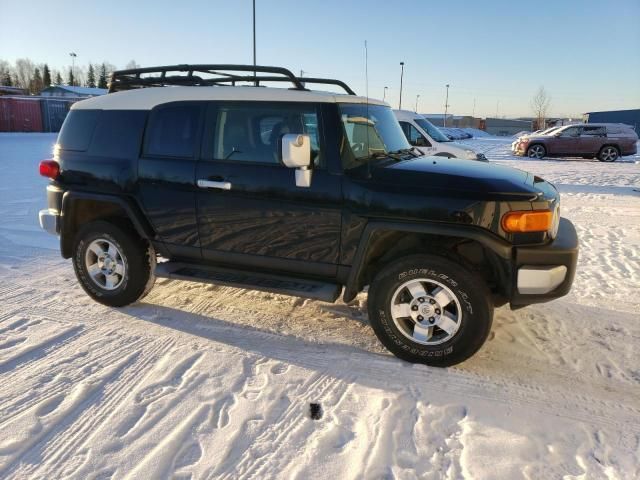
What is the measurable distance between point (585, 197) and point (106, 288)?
10290 millimetres

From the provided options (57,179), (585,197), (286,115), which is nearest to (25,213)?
(57,179)

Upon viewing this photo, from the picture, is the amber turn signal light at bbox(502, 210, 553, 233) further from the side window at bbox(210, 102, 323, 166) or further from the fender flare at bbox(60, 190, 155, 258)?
the fender flare at bbox(60, 190, 155, 258)

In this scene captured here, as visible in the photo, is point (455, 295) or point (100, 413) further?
point (455, 295)

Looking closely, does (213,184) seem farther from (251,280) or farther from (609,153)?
(609,153)

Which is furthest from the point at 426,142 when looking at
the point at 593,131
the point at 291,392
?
the point at 593,131

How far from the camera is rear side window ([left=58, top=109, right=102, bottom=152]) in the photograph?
4.50 m

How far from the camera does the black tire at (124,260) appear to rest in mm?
4387

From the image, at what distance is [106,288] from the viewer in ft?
14.9

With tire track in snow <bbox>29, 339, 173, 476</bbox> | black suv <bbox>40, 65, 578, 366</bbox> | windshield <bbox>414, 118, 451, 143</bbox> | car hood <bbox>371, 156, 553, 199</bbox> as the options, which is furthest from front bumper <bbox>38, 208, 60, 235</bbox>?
windshield <bbox>414, 118, 451, 143</bbox>

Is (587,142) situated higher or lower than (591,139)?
lower

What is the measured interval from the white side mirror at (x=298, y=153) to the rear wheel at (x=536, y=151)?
21574 mm

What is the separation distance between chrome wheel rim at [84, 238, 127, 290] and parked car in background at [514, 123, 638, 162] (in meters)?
21.8

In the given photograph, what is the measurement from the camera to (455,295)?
3.39 m

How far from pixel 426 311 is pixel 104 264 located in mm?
2986
